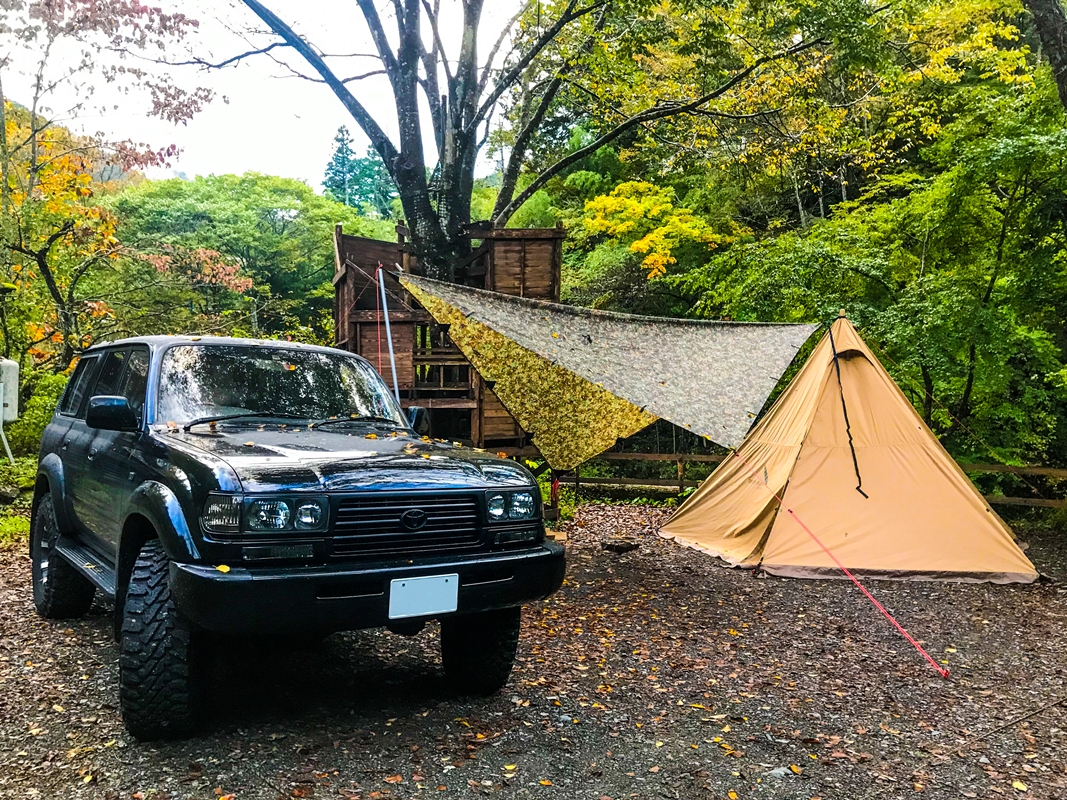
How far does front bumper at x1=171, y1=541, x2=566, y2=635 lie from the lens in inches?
101

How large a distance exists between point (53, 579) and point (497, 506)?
10.4 ft

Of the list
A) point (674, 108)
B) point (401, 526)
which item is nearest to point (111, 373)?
point (401, 526)

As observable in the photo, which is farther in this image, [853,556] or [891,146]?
[891,146]

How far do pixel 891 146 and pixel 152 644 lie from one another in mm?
16086

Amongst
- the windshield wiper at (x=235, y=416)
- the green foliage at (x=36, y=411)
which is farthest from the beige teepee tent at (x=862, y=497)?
the green foliage at (x=36, y=411)

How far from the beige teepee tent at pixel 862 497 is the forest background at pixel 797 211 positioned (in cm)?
216

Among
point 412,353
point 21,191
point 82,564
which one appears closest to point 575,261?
point 412,353

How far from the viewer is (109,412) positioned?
3.29m

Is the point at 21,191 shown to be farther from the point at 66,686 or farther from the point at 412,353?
the point at 66,686

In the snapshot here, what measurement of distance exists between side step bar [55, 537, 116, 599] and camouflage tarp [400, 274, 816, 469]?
2821 mm

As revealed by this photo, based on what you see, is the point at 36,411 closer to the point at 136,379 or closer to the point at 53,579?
the point at 53,579

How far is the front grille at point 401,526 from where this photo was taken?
9.25ft

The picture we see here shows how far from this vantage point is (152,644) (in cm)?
278

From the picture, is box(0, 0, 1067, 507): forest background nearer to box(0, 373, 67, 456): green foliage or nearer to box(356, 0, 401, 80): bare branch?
box(0, 373, 67, 456): green foliage
